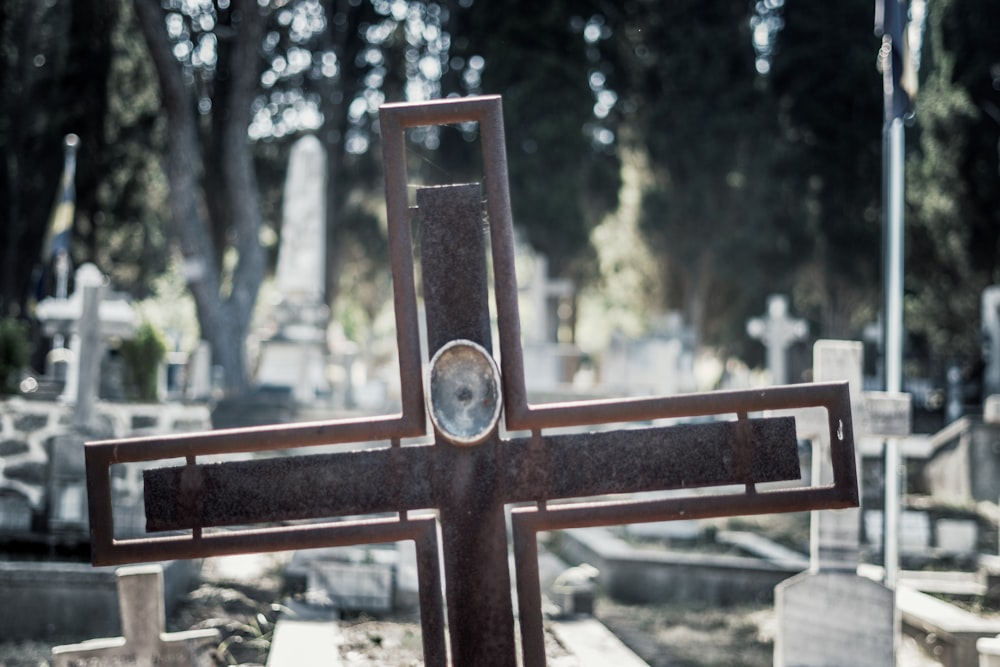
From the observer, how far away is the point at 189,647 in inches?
140

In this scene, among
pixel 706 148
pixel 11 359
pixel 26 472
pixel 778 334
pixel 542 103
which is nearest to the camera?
pixel 26 472

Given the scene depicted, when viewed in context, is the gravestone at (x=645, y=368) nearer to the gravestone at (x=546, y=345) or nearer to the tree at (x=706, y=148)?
the gravestone at (x=546, y=345)

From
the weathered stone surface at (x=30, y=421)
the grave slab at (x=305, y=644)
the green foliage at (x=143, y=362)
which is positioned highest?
the green foliage at (x=143, y=362)

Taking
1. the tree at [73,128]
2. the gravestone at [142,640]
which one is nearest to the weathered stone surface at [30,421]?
the gravestone at [142,640]

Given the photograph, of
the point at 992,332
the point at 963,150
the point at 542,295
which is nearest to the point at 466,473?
the point at 542,295

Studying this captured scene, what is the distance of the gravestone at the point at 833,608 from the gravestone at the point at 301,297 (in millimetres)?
10934

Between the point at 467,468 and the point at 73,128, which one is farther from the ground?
the point at 73,128

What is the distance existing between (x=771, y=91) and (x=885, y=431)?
68.2 ft

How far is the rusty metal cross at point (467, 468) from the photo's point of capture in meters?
2.45

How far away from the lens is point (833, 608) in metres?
4.46

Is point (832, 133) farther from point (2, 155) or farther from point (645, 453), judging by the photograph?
point (645, 453)

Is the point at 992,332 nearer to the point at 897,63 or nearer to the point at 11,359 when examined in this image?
the point at 897,63

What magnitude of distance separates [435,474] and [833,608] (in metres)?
2.71

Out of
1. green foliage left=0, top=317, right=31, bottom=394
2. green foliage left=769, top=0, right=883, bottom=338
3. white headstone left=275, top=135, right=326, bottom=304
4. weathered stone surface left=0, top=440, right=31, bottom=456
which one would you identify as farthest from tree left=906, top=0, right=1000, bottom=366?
weathered stone surface left=0, top=440, right=31, bottom=456
